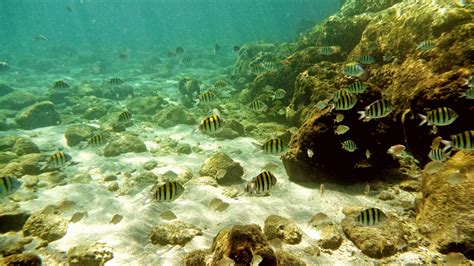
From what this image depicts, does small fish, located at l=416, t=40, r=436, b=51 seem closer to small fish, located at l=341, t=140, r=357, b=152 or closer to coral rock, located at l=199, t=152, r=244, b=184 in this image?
small fish, located at l=341, t=140, r=357, b=152

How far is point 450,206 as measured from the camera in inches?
207

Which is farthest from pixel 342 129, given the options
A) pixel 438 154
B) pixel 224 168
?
Answer: pixel 224 168

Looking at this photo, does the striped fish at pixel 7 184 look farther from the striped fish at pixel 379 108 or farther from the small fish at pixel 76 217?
the striped fish at pixel 379 108

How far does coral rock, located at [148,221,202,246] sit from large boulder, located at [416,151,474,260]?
4.54m

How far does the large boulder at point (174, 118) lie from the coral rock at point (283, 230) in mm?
9795

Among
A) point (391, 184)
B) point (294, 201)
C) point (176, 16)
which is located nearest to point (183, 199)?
point (294, 201)

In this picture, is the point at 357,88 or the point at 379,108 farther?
the point at 357,88

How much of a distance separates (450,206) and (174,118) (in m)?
12.4

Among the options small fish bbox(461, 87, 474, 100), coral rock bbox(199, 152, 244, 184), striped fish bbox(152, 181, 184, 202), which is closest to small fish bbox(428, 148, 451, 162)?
small fish bbox(461, 87, 474, 100)

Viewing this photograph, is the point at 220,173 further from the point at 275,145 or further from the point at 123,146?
the point at 123,146

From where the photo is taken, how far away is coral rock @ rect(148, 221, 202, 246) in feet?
19.3

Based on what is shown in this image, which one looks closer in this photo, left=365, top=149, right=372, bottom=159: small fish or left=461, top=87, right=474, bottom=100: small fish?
left=461, top=87, right=474, bottom=100: small fish

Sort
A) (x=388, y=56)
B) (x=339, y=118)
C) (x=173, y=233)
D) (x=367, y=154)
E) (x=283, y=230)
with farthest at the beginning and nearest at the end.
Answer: (x=388, y=56) < (x=367, y=154) < (x=339, y=118) < (x=173, y=233) < (x=283, y=230)

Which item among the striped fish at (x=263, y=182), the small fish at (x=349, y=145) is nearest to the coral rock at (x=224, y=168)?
the small fish at (x=349, y=145)
